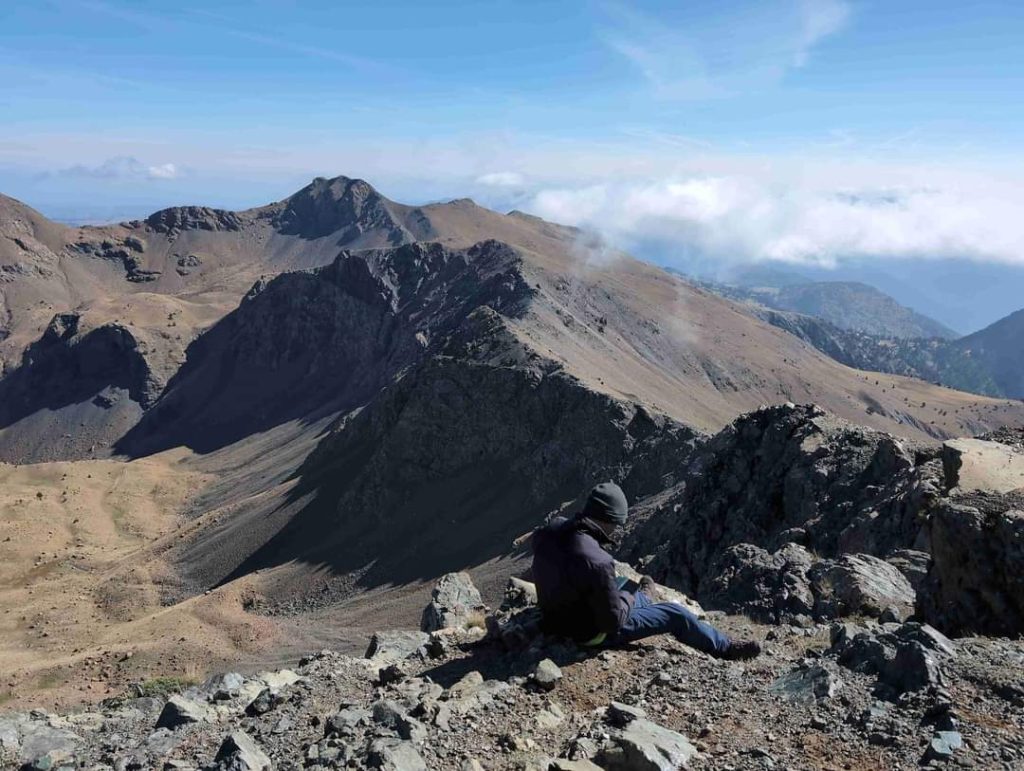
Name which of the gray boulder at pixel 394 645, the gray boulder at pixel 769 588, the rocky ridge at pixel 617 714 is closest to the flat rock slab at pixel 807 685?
the rocky ridge at pixel 617 714

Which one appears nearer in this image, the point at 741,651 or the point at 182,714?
the point at 741,651

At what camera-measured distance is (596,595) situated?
10617 millimetres

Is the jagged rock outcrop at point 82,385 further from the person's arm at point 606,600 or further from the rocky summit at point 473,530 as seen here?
the person's arm at point 606,600

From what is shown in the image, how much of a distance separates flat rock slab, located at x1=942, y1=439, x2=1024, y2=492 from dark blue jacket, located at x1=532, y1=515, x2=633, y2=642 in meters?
7.92

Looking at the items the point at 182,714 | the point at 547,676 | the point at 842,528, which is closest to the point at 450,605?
the point at 182,714

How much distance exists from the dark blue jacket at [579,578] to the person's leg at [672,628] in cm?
32

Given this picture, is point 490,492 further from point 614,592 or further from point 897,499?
point 614,592

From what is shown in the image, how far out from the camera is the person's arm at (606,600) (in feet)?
34.3

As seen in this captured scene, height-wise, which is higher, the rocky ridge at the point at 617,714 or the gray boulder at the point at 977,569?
the gray boulder at the point at 977,569

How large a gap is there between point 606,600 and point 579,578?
1.73ft

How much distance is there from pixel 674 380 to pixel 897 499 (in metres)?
86.4

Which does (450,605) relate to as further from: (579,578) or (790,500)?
(790,500)

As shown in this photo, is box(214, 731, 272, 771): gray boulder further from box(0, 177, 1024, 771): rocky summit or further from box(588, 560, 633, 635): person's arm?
box(588, 560, 633, 635): person's arm

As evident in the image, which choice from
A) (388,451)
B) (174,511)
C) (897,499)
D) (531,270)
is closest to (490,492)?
(388,451)
